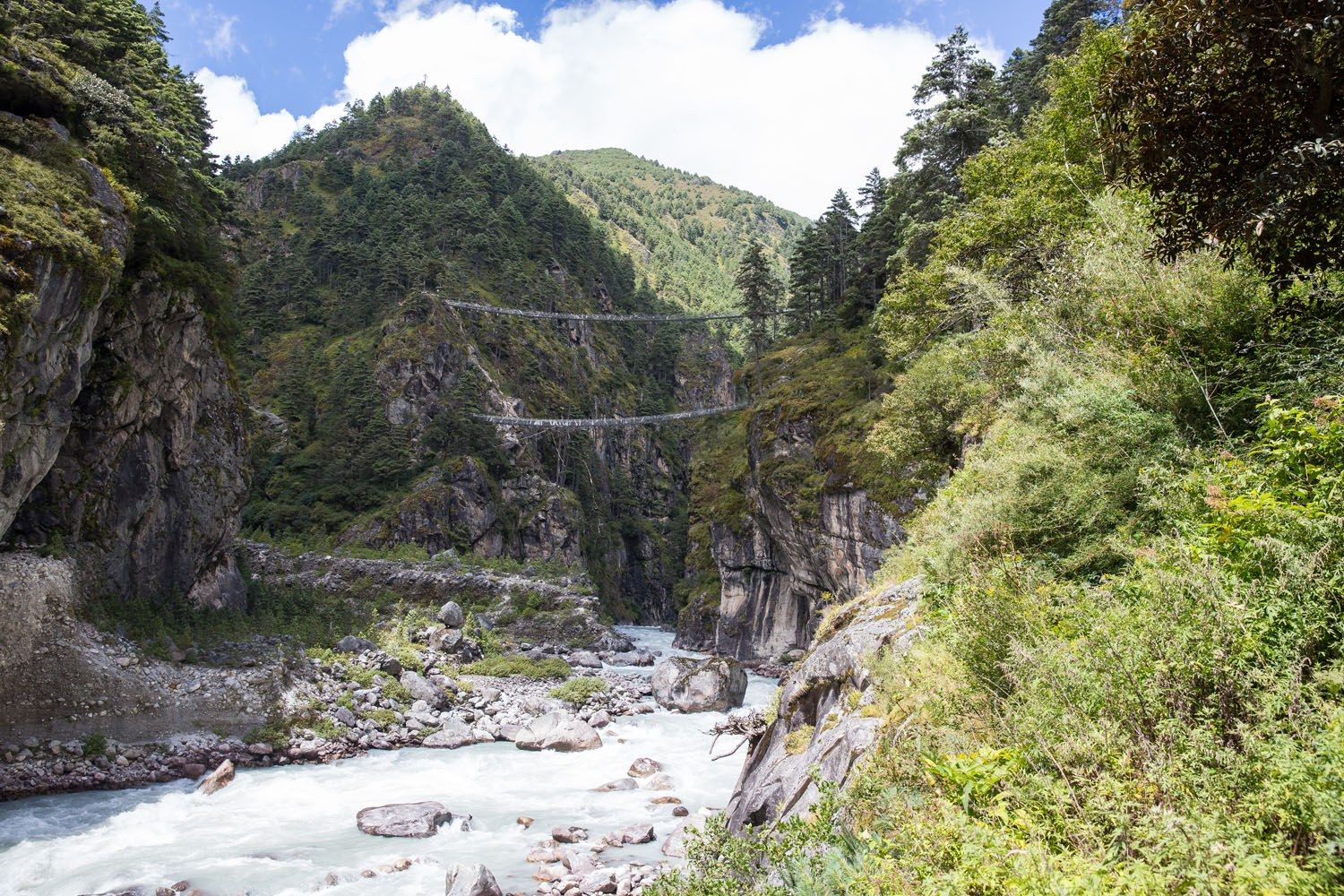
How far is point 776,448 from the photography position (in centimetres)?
3434

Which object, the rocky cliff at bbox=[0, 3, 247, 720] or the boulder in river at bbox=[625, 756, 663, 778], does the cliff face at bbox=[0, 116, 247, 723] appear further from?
the boulder in river at bbox=[625, 756, 663, 778]

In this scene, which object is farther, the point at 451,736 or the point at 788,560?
the point at 788,560

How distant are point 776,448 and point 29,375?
2738 cm

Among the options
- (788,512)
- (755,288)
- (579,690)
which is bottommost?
(579,690)

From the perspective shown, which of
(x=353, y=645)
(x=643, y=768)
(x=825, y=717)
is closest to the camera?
(x=825, y=717)

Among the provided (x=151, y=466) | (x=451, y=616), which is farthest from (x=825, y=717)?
(x=451, y=616)

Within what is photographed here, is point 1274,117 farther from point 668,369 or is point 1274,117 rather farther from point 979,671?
point 668,369

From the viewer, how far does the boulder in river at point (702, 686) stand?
79.2ft

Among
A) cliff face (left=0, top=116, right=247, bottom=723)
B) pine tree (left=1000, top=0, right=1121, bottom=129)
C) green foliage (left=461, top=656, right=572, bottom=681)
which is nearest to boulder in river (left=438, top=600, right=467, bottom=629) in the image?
green foliage (left=461, top=656, right=572, bottom=681)

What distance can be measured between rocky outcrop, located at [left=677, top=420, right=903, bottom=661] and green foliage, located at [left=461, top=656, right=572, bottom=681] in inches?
451

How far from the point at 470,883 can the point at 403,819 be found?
397 cm

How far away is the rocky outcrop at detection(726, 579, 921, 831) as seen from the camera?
6.64 m

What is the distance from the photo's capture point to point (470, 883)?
31.8ft

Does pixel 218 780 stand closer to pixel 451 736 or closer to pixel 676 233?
pixel 451 736
